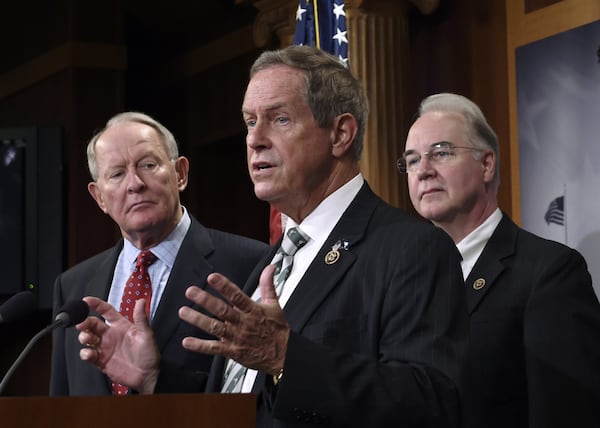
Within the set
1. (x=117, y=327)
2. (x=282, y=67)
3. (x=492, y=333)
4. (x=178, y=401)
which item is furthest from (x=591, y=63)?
(x=178, y=401)

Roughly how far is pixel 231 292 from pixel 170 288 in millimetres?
1629

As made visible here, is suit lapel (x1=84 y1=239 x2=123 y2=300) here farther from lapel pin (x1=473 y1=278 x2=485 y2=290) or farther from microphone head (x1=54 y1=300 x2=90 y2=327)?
lapel pin (x1=473 y1=278 x2=485 y2=290)

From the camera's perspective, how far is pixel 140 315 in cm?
275

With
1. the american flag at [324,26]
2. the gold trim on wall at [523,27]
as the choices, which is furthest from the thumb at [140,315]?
the gold trim on wall at [523,27]

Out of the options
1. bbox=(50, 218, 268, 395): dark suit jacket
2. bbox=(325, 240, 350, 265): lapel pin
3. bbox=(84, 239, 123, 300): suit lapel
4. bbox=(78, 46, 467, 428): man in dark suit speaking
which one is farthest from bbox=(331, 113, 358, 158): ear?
bbox=(84, 239, 123, 300): suit lapel

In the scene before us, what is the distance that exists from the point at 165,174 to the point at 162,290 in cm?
42

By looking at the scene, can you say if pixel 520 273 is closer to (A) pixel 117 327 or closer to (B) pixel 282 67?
(B) pixel 282 67

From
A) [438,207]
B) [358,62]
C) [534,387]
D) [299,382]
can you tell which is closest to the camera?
[299,382]

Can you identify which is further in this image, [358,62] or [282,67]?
[358,62]

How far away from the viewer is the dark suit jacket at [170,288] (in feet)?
12.2

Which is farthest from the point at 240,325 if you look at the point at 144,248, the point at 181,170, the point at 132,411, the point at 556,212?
the point at 556,212

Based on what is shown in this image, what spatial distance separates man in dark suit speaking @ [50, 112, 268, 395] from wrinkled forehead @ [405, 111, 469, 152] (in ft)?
2.30

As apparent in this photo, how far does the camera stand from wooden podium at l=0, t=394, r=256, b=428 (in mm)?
2102

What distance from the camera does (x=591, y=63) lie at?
4980 mm
